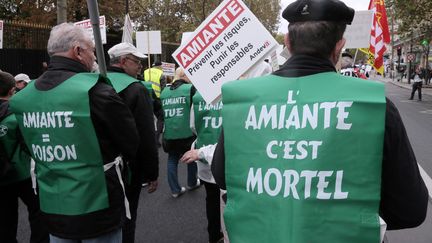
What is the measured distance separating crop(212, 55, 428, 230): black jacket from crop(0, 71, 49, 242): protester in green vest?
238 cm

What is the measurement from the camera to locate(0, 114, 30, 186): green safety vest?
125 inches

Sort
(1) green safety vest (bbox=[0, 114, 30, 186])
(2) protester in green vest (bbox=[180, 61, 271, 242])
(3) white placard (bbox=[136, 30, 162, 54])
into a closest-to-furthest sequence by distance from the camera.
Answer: (1) green safety vest (bbox=[0, 114, 30, 186])
(2) protester in green vest (bbox=[180, 61, 271, 242])
(3) white placard (bbox=[136, 30, 162, 54])

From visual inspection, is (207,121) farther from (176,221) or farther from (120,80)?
(176,221)

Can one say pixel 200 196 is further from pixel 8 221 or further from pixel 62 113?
pixel 62 113

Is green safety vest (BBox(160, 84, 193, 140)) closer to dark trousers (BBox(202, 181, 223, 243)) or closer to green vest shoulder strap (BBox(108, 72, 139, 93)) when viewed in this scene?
dark trousers (BBox(202, 181, 223, 243))

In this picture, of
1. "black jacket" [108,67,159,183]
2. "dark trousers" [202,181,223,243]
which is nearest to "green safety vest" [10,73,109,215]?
"black jacket" [108,67,159,183]

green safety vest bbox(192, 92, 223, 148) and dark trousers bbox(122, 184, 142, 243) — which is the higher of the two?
green safety vest bbox(192, 92, 223, 148)

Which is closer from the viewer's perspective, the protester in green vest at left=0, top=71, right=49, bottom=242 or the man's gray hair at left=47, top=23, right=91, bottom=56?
the man's gray hair at left=47, top=23, right=91, bottom=56

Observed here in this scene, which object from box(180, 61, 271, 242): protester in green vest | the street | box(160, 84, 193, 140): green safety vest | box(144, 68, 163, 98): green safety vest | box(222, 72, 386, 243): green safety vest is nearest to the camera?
box(222, 72, 386, 243): green safety vest

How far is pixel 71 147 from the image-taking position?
89.3 inches

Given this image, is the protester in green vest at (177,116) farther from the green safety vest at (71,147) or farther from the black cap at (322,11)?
the black cap at (322,11)

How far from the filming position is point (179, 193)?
5789 mm

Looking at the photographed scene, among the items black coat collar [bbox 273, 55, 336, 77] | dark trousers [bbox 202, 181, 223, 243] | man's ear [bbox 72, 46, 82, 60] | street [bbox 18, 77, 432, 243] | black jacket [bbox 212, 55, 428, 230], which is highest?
black coat collar [bbox 273, 55, 336, 77]

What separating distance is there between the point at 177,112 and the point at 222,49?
248 centimetres
